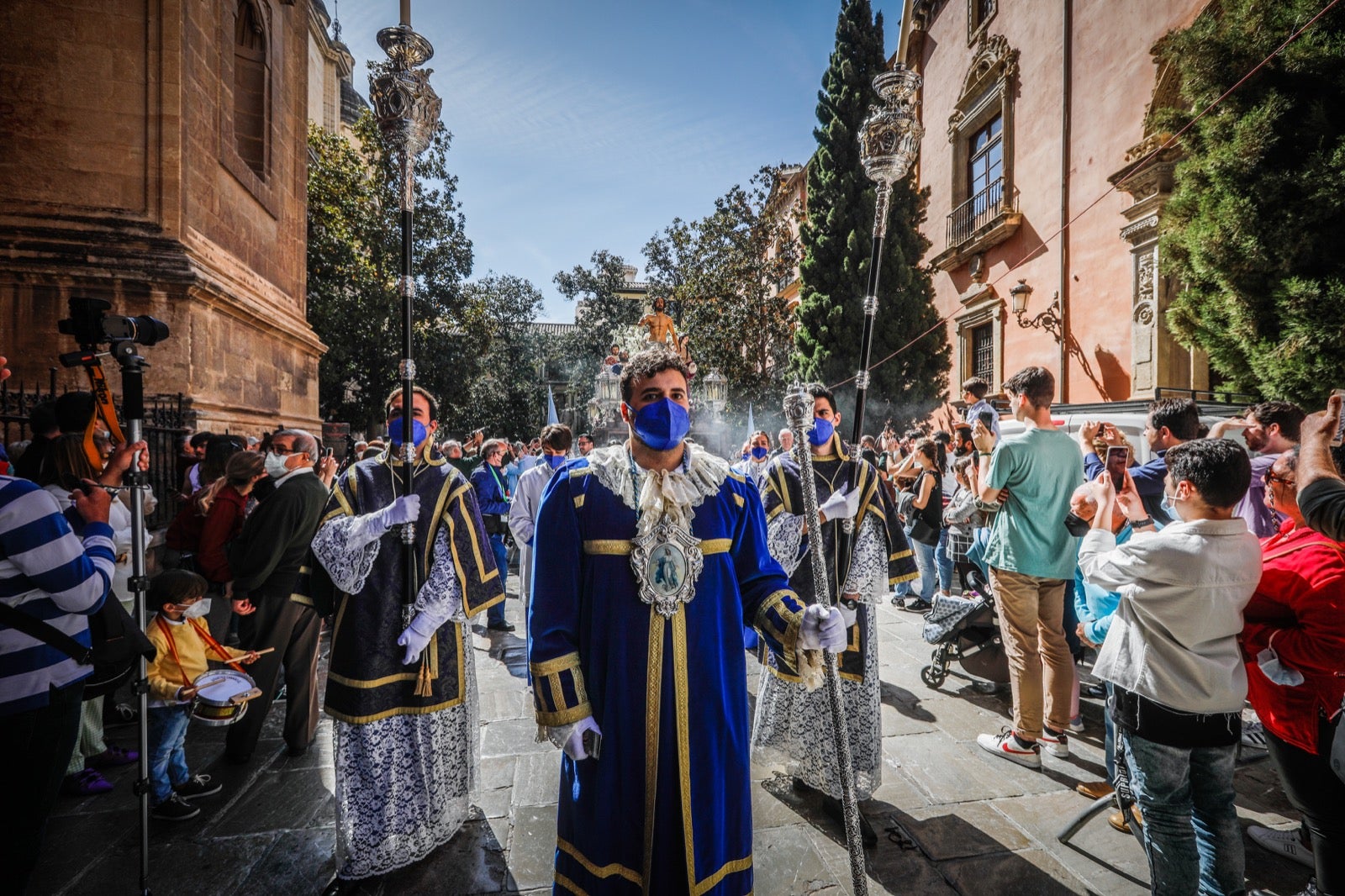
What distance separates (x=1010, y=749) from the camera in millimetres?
3938

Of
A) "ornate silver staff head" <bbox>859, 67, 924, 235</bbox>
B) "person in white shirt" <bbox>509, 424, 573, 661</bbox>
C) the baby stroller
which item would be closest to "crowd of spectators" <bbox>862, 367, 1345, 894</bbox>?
"ornate silver staff head" <bbox>859, 67, 924, 235</bbox>

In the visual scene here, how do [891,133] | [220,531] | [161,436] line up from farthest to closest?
[161,436] < [220,531] < [891,133]

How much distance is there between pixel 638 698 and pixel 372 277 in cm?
1890

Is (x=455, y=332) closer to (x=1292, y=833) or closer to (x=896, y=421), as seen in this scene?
(x=896, y=421)

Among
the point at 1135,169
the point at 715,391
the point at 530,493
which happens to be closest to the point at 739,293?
the point at 715,391

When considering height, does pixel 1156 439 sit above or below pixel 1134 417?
below

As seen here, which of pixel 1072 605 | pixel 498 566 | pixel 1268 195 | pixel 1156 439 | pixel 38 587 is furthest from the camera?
pixel 1268 195

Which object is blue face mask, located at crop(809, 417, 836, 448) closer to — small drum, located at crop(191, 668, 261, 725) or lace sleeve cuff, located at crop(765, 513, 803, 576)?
lace sleeve cuff, located at crop(765, 513, 803, 576)

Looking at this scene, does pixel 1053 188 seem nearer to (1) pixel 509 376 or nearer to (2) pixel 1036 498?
(2) pixel 1036 498

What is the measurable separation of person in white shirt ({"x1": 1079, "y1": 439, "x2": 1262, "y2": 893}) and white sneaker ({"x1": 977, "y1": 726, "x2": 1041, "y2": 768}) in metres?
1.49

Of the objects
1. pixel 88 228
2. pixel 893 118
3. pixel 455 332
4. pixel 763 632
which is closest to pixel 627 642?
pixel 763 632

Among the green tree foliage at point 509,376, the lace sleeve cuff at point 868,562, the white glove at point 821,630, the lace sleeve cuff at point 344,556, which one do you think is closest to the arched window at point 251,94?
the lace sleeve cuff at point 344,556

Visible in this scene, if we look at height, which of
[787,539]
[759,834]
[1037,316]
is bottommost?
[759,834]

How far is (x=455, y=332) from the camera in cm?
2144
